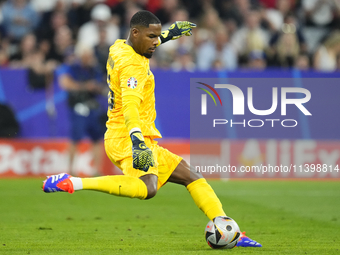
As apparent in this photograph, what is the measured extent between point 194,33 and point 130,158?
9.65m

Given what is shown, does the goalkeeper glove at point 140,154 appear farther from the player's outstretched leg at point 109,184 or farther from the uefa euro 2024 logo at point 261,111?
the uefa euro 2024 logo at point 261,111

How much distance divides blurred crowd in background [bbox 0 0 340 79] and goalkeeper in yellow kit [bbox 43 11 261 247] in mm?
6971

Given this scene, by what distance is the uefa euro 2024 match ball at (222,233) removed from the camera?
18.4 feet

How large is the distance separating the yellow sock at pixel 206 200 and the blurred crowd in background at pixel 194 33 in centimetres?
711

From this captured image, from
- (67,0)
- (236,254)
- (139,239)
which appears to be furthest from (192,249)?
(67,0)

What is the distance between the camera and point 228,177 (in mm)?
13062

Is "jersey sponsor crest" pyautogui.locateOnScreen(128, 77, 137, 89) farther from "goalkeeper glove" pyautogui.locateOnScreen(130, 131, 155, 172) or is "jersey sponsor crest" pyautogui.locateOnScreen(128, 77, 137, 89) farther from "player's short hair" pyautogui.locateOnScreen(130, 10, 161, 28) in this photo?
"player's short hair" pyautogui.locateOnScreen(130, 10, 161, 28)

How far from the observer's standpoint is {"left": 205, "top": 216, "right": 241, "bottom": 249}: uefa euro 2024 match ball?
5602mm

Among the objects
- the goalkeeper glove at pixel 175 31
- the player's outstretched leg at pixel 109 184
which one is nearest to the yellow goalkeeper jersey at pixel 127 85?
the player's outstretched leg at pixel 109 184

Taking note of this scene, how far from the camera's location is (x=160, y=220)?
782 cm

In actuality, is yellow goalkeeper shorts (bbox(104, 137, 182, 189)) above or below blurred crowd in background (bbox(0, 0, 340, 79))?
below

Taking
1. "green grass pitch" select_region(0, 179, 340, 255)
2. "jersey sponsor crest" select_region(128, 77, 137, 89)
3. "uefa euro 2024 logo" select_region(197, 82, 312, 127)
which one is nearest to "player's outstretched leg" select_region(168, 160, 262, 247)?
"green grass pitch" select_region(0, 179, 340, 255)

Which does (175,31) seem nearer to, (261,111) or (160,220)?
(160,220)

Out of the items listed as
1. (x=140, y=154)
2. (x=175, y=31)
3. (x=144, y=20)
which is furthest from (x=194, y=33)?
(x=140, y=154)
